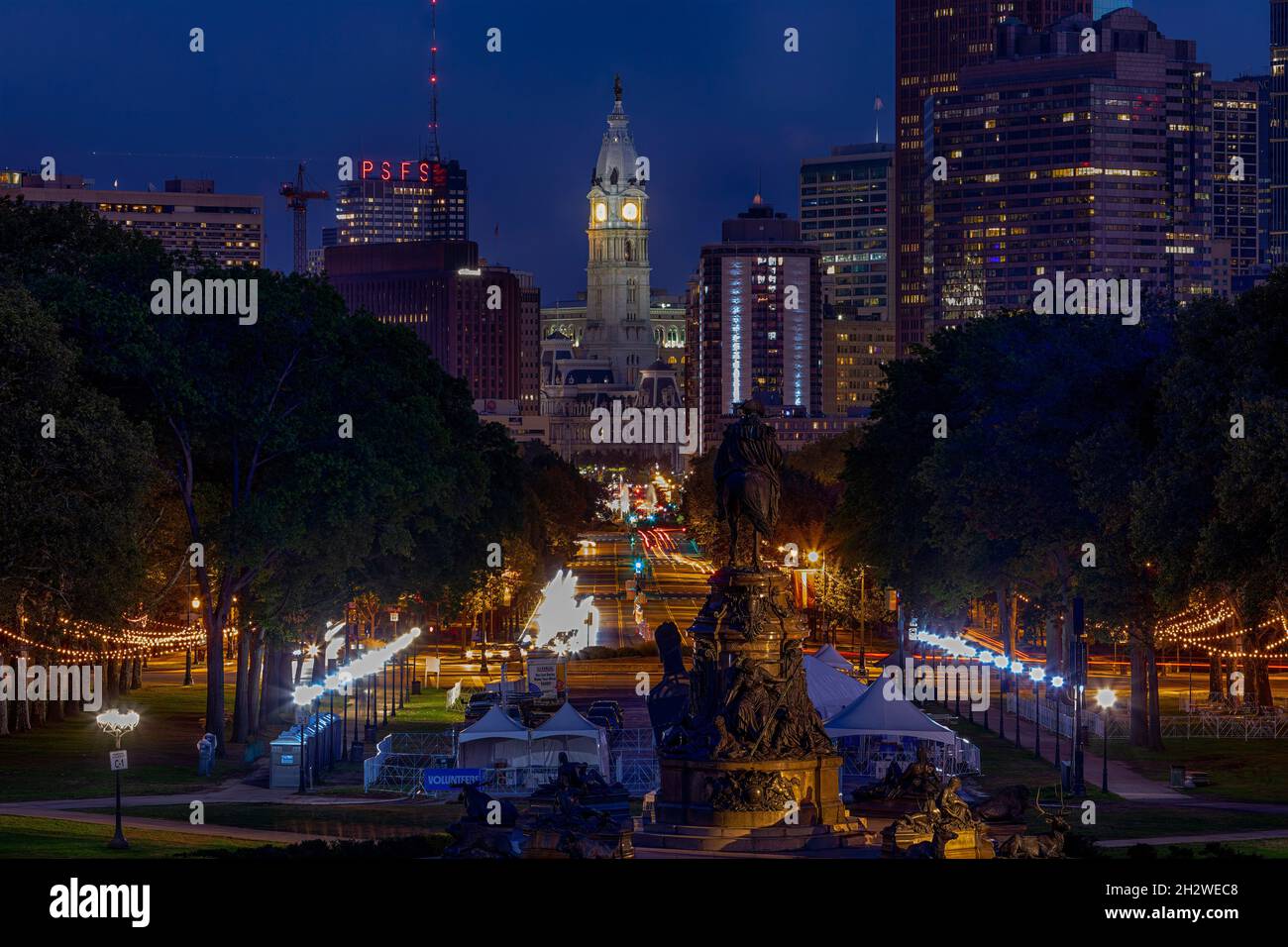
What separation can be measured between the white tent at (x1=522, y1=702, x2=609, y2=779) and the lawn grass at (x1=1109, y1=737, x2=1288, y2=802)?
1339 cm

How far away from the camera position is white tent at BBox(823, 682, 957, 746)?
4991 cm

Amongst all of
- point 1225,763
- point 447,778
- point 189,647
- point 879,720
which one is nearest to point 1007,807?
point 879,720

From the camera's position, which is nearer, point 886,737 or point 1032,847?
point 1032,847

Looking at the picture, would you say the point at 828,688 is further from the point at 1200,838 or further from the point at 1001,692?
the point at 1001,692

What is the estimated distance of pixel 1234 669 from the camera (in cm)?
7600

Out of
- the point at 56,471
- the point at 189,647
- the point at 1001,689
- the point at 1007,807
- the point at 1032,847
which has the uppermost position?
the point at 56,471

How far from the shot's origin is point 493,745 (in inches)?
2068

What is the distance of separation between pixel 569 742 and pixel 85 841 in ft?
51.0

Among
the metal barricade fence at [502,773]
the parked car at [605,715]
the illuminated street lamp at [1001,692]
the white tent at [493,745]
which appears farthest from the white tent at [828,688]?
the illuminated street lamp at [1001,692]

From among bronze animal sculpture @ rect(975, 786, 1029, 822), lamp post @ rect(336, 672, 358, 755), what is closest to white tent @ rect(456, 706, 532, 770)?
lamp post @ rect(336, 672, 358, 755)

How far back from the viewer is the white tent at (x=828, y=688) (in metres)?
55.4

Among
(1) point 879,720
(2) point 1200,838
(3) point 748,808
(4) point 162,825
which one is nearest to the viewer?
(3) point 748,808
